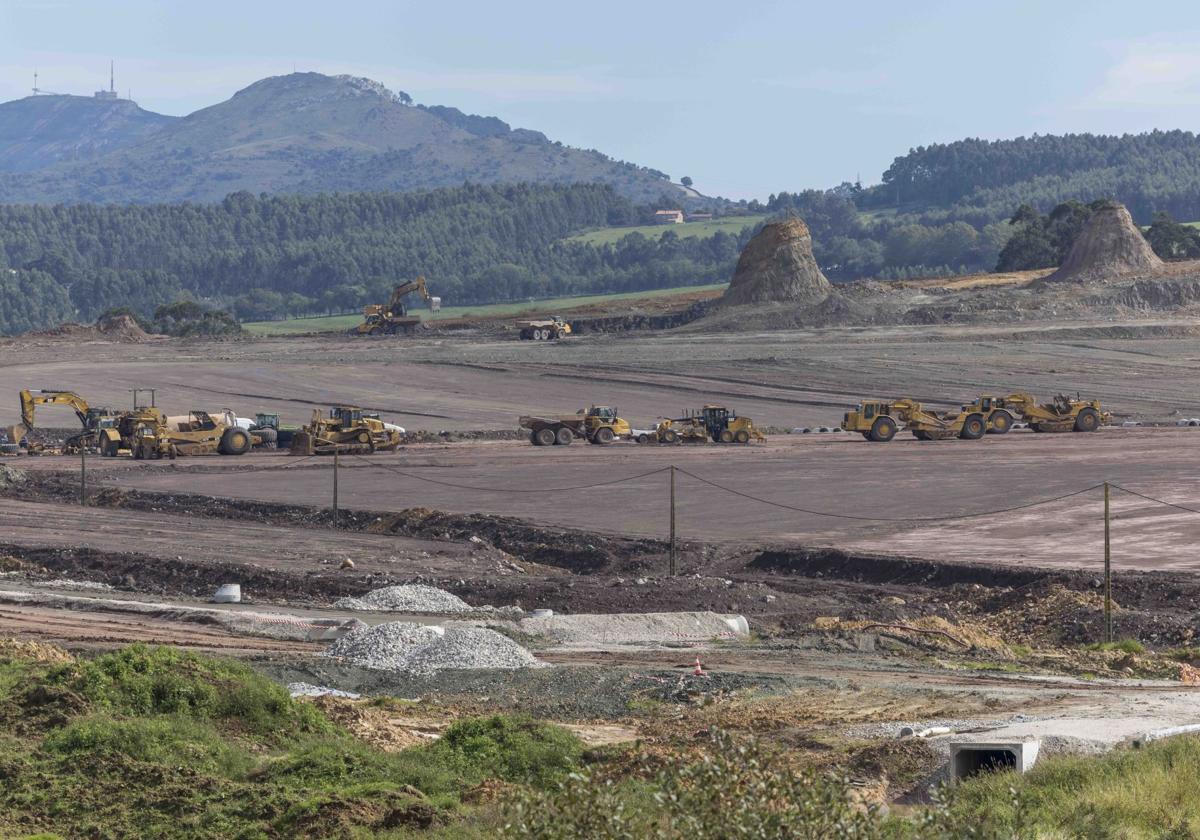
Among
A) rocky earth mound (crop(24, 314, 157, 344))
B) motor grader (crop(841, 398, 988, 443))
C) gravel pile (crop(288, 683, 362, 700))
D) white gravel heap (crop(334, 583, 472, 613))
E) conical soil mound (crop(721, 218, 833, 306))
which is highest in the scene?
conical soil mound (crop(721, 218, 833, 306))

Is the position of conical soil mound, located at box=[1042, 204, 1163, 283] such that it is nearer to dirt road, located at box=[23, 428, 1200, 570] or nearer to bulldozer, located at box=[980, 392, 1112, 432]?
bulldozer, located at box=[980, 392, 1112, 432]

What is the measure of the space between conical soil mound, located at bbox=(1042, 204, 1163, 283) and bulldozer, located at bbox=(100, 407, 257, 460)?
5954cm

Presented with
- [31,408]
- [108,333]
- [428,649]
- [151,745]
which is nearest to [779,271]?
[108,333]

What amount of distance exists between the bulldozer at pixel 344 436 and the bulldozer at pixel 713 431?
27.6 ft

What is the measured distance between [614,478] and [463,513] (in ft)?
21.2

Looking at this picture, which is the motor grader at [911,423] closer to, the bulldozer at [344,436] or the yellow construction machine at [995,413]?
the yellow construction machine at [995,413]

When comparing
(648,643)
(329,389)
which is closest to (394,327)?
(329,389)

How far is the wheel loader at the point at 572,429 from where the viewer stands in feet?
175

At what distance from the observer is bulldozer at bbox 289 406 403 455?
167 ft

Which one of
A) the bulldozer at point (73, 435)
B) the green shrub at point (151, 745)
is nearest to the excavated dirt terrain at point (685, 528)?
the bulldozer at point (73, 435)

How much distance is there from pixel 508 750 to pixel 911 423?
38171 millimetres

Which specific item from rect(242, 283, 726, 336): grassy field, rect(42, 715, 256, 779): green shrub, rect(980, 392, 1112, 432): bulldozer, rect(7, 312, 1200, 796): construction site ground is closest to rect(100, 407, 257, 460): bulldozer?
rect(7, 312, 1200, 796): construction site ground

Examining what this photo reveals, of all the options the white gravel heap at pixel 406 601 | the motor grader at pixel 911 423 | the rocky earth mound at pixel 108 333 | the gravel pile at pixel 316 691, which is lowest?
the white gravel heap at pixel 406 601

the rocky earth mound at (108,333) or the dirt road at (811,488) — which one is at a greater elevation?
the rocky earth mound at (108,333)
